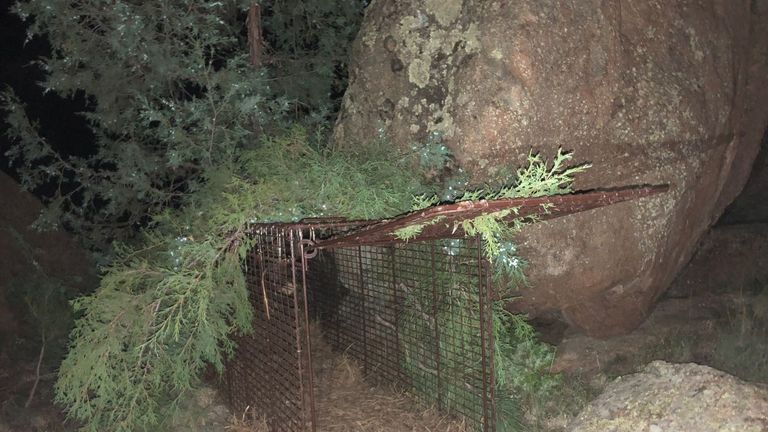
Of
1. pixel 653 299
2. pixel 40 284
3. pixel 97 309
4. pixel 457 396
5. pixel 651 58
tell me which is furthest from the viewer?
pixel 40 284

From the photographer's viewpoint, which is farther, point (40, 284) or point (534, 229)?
point (40, 284)

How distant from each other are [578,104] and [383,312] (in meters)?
2.14

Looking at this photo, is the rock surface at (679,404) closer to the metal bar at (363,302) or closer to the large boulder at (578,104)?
the large boulder at (578,104)

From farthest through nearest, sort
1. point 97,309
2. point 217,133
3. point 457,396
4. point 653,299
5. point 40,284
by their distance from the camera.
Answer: point 40,284
point 653,299
point 217,133
point 457,396
point 97,309

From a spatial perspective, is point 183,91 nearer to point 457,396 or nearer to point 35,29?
point 35,29

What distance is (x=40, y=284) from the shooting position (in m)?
6.15

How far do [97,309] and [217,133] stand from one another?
1.89 m

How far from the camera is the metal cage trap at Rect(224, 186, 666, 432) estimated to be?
325 cm

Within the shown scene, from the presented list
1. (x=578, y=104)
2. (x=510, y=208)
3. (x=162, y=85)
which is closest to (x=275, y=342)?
(x=510, y=208)

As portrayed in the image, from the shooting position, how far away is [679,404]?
399 centimetres

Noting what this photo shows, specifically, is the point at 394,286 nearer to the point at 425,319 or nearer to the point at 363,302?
the point at 425,319

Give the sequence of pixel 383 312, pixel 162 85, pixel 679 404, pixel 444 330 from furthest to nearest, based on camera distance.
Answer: pixel 162 85 → pixel 383 312 → pixel 444 330 → pixel 679 404

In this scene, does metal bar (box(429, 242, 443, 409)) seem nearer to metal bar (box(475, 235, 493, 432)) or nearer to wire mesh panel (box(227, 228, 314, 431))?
metal bar (box(475, 235, 493, 432))

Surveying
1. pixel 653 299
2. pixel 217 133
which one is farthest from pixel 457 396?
pixel 217 133
